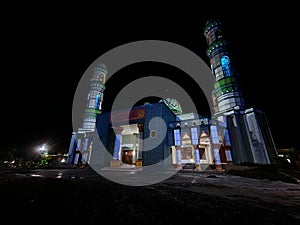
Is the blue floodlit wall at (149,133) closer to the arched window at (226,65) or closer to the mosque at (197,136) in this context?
the mosque at (197,136)

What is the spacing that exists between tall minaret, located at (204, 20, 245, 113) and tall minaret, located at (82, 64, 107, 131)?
32.4m

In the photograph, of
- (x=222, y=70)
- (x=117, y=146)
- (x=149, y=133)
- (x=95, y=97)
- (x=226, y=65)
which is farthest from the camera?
(x=95, y=97)

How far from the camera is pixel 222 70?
30016mm


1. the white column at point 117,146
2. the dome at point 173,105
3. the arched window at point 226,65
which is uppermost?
the arched window at point 226,65

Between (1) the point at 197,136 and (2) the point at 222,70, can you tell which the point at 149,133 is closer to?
(1) the point at 197,136

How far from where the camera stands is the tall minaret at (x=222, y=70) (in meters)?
27.3

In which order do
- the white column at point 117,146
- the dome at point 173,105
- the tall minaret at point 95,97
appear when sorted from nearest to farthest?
the white column at point 117,146, the dome at point 173,105, the tall minaret at point 95,97

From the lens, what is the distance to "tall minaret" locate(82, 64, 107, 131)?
128ft

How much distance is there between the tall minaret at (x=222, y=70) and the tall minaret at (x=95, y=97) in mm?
32435

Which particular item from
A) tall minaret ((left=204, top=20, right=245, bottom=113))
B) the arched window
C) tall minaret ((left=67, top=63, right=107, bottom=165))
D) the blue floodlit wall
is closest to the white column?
the blue floodlit wall

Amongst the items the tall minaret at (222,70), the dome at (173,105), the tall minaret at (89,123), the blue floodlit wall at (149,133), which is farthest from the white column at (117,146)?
the tall minaret at (222,70)

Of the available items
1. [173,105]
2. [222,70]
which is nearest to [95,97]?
[173,105]

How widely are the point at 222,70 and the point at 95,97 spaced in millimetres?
35268

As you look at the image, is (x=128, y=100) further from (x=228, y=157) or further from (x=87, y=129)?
(x=228, y=157)
